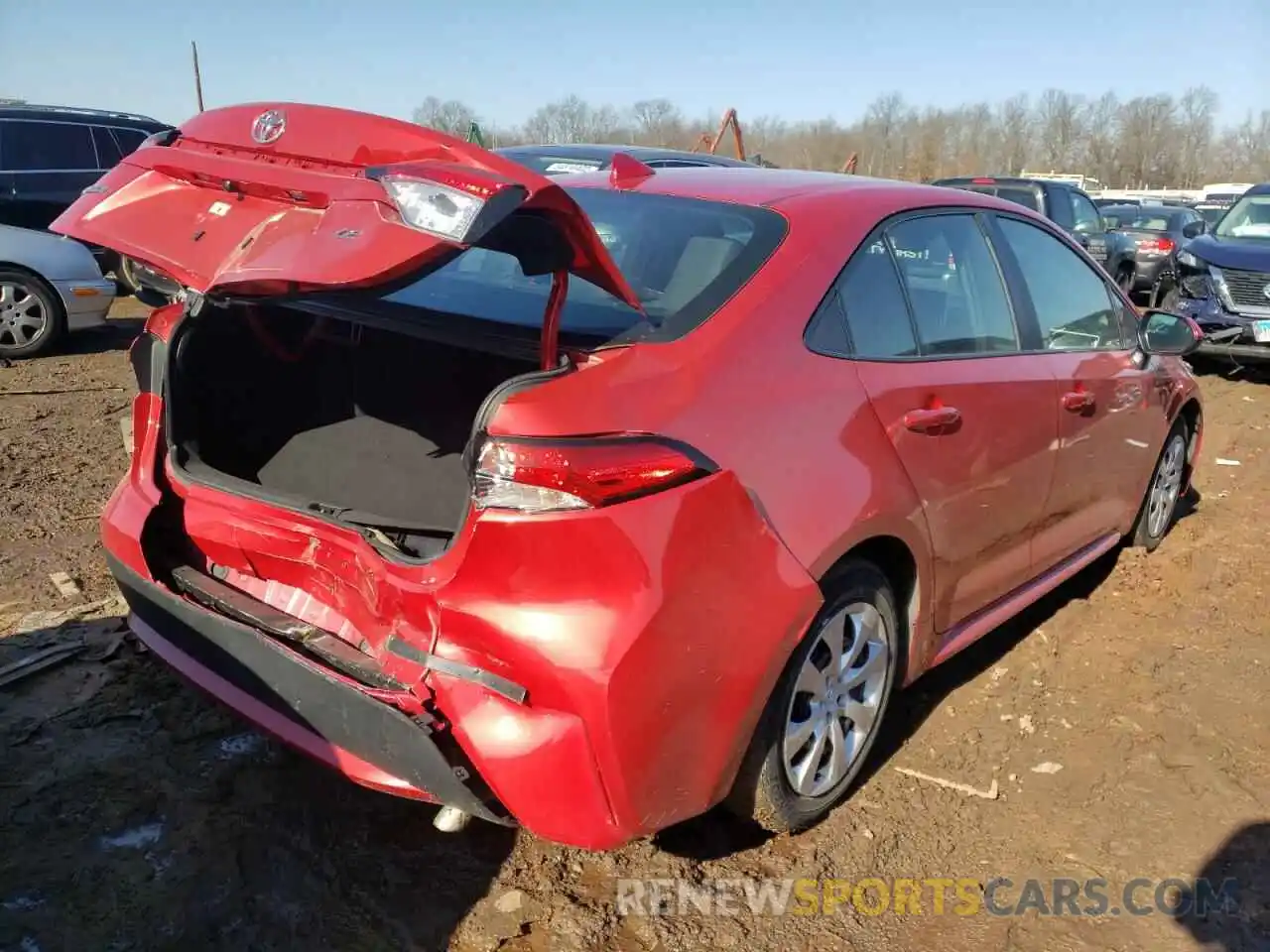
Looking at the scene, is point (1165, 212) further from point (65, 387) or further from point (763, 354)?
point (763, 354)

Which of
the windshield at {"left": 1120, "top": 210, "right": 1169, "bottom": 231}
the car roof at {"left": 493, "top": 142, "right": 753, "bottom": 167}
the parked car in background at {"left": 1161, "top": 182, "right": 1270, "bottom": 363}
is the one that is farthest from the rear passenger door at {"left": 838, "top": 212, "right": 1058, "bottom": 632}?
the windshield at {"left": 1120, "top": 210, "right": 1169, "bottom": 231}


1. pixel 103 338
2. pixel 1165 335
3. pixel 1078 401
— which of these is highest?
pixel 1165 335

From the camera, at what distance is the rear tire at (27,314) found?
830cm

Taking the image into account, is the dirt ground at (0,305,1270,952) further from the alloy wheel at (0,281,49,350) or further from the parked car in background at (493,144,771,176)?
the parked car in background at (493,144,771,176)

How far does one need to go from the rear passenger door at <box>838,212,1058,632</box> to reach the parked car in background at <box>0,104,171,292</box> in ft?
28.9

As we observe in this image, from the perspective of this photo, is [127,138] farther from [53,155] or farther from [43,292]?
[43,292]

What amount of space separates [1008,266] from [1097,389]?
66 centimetres

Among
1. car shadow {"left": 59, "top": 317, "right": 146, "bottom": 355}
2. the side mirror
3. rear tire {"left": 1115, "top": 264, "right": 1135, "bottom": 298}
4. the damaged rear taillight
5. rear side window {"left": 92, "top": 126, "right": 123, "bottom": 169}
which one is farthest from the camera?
rear tire {"left": 1115, "top": 264, "right": 1135, "bottom": 298}

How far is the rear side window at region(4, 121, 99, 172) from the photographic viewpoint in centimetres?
1028

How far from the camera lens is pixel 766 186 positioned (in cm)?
301

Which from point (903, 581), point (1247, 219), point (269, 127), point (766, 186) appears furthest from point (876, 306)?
point (1247, 219)

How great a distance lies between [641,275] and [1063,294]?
197 centimetres

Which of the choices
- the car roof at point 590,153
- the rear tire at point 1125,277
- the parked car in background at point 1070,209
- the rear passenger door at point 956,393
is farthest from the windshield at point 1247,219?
the rear passenger door at point 956,393

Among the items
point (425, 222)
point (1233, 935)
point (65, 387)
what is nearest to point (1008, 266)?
point (1233, 935)
